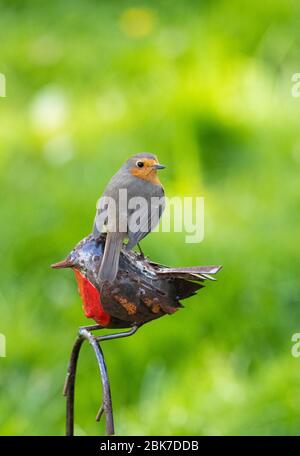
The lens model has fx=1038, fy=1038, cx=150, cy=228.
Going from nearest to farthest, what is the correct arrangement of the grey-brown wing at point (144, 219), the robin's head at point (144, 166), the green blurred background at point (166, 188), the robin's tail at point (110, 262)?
the robin's tail at point (110, 262) < the grey-brown wing at point (144, 219) < the robin's head at point (144, 166) < the green blurred background at point (166, 188)

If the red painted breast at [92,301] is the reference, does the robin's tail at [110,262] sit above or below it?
above

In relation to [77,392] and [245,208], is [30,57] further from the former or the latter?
[77,392]

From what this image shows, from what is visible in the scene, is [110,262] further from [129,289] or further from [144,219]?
[144,219]

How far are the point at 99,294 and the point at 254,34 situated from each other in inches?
126

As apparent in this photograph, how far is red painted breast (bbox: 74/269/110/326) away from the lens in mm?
1496

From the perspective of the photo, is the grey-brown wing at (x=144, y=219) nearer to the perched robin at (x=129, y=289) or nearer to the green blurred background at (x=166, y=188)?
the perched robin at (x=129, y=289)

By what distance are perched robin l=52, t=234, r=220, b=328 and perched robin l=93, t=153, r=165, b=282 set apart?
20 mm

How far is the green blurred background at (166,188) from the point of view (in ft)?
9.38

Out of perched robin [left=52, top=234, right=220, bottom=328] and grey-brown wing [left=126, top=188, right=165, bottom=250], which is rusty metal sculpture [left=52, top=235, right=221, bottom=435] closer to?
perched robin [left=52, top=234, right=220, bottom=328]

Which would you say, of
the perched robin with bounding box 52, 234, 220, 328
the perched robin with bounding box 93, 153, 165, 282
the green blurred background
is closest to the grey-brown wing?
the perched robin with bounding box 93, 153, 165, 282

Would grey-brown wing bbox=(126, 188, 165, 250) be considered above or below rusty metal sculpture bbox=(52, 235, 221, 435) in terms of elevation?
above

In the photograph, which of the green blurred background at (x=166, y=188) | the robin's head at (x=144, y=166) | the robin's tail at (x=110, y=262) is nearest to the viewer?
the robin's tail at (x=110, y=262)

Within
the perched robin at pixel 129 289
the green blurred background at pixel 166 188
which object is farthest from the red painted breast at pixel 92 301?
the green blurred background at pixel 166 188

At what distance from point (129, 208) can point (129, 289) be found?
0.99 feet
